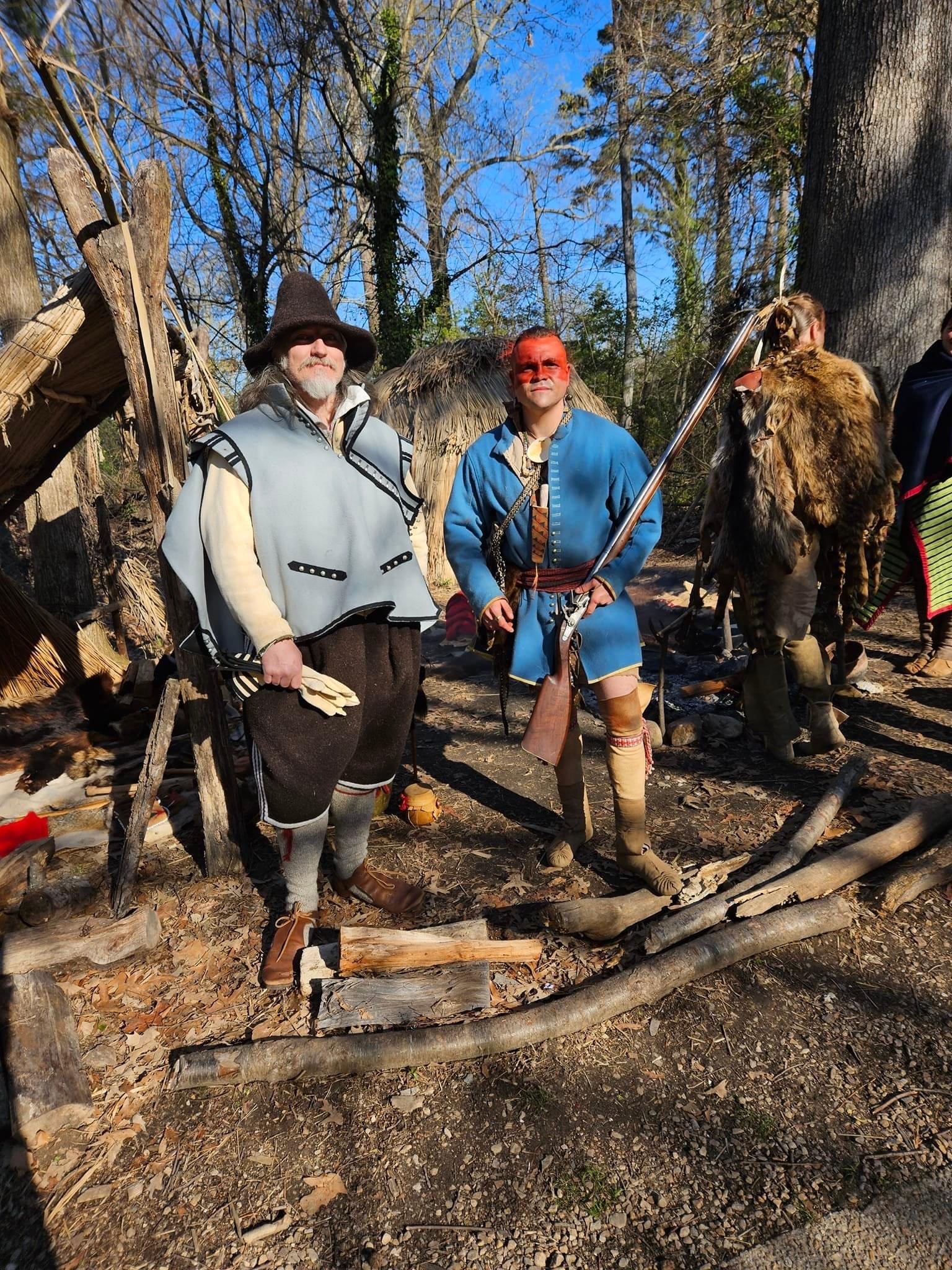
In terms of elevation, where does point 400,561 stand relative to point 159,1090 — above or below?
above

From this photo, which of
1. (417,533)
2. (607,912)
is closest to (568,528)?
(417,533)

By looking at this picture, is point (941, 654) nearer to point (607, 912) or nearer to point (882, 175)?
point (882, 175)

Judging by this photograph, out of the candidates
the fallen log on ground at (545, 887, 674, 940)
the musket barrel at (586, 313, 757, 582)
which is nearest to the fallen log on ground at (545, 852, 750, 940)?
the fallen log on ground at (545, 887, 674, 940)

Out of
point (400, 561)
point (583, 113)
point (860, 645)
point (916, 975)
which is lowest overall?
point (916, 975)

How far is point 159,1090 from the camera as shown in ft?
7.09

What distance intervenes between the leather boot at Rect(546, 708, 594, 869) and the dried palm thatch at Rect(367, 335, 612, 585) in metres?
6.43

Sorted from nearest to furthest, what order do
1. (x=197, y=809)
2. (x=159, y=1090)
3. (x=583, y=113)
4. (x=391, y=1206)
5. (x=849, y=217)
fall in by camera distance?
(x=391, y=1206)
(x=159, y=1090)
(x=197, y=809)
(x=849, y=217)
(x=583, y=113)

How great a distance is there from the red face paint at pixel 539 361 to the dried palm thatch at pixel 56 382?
1.76 m

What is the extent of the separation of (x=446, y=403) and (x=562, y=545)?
722cm

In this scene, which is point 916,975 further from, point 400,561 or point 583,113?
point 583,113

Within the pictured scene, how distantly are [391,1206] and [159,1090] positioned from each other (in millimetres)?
825

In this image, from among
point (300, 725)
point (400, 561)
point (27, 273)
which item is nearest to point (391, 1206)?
point (300, 725)

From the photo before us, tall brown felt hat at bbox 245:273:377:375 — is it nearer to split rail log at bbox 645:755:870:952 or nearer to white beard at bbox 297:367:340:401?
white beard at bbox 297:367:340:401

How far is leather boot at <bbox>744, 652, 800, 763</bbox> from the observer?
3.88m
